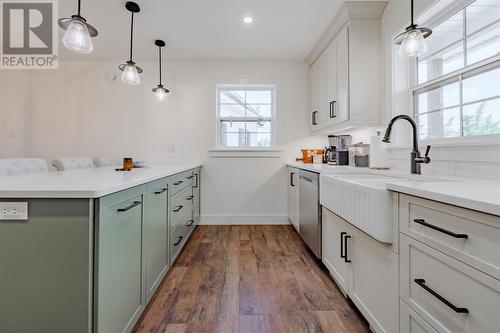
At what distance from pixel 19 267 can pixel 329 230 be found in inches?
73.8

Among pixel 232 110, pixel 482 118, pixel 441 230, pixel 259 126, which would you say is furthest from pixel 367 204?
pixel 232 110

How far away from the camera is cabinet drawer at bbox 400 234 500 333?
2.29ft

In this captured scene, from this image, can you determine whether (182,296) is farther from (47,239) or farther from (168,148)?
(168,148)

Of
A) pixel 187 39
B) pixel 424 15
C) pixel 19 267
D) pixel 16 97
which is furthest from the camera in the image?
pixel 16 97

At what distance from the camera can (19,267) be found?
938 mm

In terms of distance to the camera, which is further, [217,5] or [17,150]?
[17,150]

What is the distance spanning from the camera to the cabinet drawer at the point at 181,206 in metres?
2.10

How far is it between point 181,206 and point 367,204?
1738 millimetres

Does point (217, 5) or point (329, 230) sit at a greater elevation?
point (217, 5)

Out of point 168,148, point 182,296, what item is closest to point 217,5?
point 168,148

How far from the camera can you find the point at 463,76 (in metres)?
1.58

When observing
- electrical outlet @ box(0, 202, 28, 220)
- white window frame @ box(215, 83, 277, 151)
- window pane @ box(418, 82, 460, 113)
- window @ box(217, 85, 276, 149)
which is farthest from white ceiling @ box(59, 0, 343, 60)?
electrical outlet @ box(0, 202, 28, 220)

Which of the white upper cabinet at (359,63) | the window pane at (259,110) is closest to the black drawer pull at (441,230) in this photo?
the white upper cabinet at (359,63)

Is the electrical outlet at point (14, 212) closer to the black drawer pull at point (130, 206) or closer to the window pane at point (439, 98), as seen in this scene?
the black drawer pull at point (130, 206)
